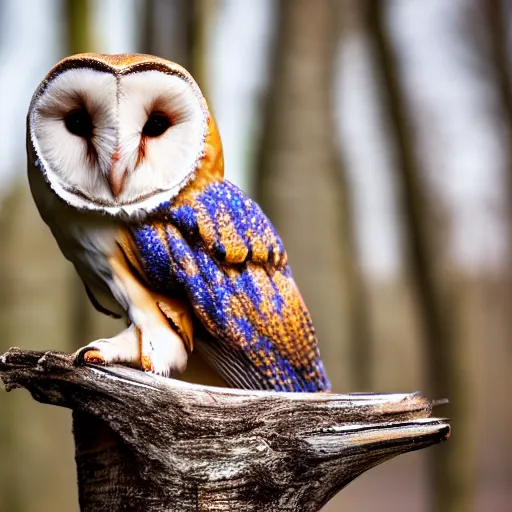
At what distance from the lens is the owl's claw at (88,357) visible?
121 cm

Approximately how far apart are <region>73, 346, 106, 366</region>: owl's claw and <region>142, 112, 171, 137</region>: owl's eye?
39cm

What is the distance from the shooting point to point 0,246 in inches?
138

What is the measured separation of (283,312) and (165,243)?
0.87 ft

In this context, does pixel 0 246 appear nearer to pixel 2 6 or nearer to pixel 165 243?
pixel 2 6

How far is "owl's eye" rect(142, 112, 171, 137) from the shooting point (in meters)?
1.30

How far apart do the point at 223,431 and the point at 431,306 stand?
201 centimetres

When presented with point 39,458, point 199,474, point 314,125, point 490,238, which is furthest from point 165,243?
point 490,238

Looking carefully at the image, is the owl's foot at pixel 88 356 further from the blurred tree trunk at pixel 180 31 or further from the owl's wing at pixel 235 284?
the blurred tree trunk at pixel 180 31

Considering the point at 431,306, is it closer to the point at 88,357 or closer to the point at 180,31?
the point at 180,31

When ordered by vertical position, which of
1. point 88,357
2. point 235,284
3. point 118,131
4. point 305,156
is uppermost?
point 305,156

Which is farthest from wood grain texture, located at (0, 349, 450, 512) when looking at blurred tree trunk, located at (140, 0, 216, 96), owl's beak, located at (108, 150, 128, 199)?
blurred tree trunk, located at (140, 0, 216, 96)

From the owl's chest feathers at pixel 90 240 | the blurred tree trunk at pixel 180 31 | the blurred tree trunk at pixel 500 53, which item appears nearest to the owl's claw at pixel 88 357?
the owl's chest feathers at pixel 90 240

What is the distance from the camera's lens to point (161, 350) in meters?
1.28

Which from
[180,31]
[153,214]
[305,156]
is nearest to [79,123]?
[153,214]
